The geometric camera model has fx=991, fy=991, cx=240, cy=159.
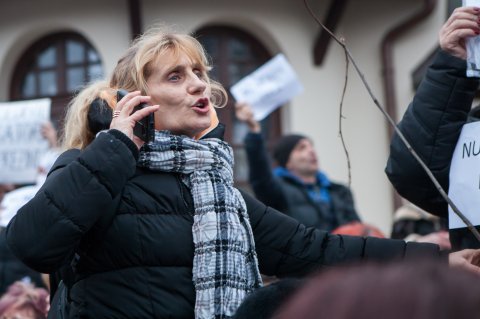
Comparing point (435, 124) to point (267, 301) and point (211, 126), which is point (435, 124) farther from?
point (267, 301)

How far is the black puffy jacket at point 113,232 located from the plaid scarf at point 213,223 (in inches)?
1.4

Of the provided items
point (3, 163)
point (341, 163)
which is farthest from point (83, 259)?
point (341, 163)

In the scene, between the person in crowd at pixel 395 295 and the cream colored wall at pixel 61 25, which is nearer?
the person in crowd at pixel 395 295

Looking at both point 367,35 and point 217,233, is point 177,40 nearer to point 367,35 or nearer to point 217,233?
point 217,233

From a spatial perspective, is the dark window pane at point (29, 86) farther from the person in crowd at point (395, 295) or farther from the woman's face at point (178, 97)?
the person in crowd at point (395, 295)

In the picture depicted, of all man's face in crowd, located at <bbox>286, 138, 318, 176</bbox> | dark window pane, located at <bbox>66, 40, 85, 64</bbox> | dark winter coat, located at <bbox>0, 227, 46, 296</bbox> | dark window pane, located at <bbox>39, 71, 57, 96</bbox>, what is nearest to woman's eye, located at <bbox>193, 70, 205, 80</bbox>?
dark winter coat, located at <bbox>0, 227, 46, 296</bbox>

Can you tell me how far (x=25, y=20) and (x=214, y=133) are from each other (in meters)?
7.33

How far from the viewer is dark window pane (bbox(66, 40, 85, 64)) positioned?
9914mm

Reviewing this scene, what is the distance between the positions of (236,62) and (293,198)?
4038 millimetres

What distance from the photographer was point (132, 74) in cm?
293

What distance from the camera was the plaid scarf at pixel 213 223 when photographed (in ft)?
8.63

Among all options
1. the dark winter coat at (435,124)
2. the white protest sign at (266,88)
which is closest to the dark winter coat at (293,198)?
the white protest sign at (266,88)

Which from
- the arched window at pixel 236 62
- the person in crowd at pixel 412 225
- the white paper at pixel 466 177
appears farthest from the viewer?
the arched window at pixel 236 62

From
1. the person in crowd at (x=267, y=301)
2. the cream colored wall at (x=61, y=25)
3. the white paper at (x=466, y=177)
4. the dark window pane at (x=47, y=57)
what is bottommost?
the person in crowd at (x=267, y=301)
